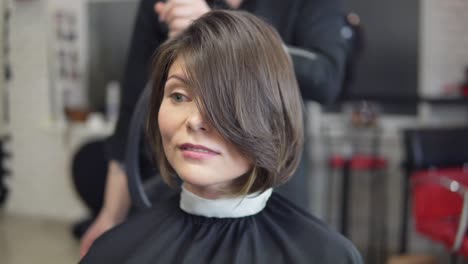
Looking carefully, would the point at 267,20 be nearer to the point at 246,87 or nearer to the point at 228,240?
the point at 246,87

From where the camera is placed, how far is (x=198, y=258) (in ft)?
2.12

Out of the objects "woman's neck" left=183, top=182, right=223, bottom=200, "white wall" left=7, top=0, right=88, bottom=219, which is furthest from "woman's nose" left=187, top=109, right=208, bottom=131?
"white wall" left=7, top=0, right=88, bottom=219

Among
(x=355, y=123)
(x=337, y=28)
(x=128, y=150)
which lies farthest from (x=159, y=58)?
(x=355, y=123)

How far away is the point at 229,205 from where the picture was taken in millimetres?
663

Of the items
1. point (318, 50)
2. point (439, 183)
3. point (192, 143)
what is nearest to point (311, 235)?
point (192, 143)

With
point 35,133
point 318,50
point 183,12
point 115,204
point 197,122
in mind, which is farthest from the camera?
point 35,133

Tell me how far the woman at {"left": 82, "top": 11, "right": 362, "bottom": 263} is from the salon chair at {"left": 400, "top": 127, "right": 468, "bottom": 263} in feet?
4.79

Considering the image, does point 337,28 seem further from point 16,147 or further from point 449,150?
point 16,147

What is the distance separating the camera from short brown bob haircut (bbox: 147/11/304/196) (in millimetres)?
584

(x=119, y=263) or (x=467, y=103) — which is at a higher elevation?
(x=119, y=263)

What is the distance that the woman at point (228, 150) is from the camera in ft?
1.94

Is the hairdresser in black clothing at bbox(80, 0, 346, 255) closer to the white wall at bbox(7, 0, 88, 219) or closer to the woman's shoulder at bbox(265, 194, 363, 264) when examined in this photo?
the woman's shoulder at bbox(265, 194, 363, 264)

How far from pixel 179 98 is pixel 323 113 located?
244cm

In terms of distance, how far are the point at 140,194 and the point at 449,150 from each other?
6.27 feet
